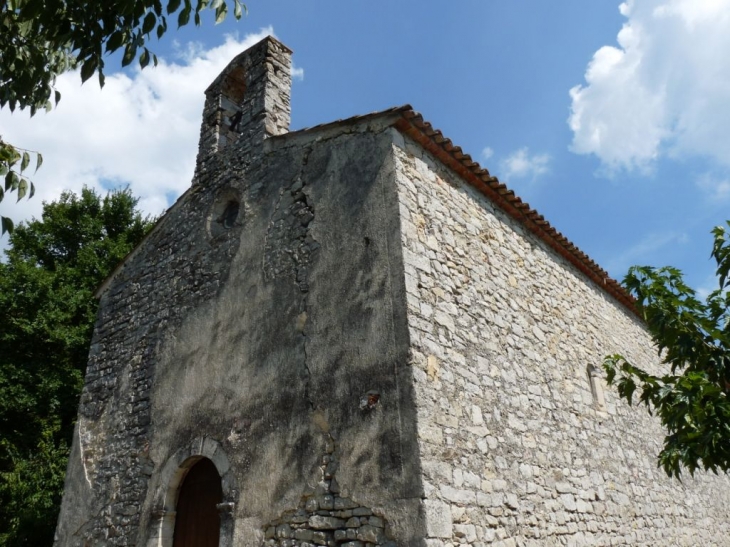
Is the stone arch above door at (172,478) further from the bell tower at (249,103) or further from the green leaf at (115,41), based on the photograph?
the green leaf at (115,41)

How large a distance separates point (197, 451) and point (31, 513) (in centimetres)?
628

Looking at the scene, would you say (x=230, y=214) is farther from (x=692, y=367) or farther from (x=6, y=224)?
(x=692, y=367)

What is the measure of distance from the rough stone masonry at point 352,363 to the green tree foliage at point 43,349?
3852 mm

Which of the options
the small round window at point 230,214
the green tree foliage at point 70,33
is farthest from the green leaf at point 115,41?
the small round window at point 230,214

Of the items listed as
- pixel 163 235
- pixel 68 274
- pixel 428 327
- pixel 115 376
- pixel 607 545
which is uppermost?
pixel 68 274

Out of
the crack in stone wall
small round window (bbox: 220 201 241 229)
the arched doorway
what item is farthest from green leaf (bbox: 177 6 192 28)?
the arched doorway

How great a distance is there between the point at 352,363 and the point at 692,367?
289 centimetres

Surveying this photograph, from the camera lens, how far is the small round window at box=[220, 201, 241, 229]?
7.64 metres

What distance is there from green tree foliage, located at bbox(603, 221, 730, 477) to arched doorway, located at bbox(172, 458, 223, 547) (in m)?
4.16

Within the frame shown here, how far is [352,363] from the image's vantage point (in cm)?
533

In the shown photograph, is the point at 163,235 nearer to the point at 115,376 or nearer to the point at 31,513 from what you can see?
the point at 115,376

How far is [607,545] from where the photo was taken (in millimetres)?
6621

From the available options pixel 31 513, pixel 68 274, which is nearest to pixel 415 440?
pixel 31 513

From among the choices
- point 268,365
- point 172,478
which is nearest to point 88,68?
point 268,365
